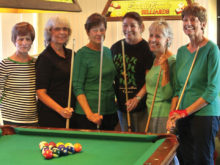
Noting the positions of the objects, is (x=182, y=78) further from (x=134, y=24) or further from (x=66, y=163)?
(x=66, y=163)

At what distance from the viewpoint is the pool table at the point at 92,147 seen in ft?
6.58

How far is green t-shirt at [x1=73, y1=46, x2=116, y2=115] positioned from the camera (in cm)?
321

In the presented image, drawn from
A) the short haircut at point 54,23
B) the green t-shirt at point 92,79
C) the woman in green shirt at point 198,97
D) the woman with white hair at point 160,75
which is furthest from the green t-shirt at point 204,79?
the short haircut at point 54,23

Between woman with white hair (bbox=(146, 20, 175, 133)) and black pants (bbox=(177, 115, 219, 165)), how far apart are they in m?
0.17

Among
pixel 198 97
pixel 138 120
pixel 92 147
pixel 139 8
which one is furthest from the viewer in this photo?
pixel 139 8

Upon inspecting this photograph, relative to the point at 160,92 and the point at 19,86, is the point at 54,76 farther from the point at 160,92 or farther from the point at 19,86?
the point at 160,92

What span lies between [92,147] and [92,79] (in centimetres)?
106

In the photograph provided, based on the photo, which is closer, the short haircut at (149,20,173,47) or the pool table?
the pool table

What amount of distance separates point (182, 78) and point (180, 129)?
393mm

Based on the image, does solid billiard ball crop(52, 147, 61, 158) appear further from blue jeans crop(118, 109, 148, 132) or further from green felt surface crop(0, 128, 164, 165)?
blue jeans crop(118, 109, 148, 132)

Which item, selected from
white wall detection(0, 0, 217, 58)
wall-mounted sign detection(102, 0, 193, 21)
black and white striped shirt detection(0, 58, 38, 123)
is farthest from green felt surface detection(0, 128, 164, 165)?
white wall detection(0, 0, 217, 58)

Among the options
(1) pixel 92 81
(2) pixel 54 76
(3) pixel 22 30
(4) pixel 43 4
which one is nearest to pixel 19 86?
(2) pixel 54 76

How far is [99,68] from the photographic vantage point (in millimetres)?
3244

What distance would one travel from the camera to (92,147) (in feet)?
7.43
